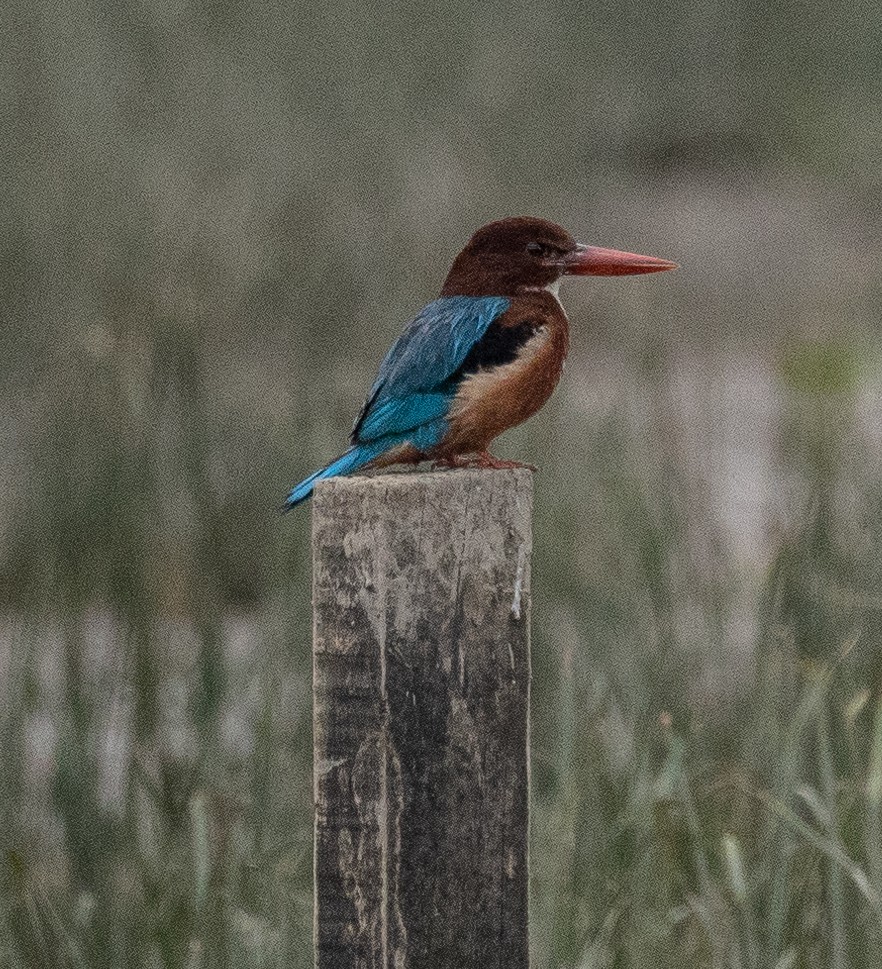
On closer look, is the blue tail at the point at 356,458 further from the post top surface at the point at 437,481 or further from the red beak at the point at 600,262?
the post top surface at the point at 437,481

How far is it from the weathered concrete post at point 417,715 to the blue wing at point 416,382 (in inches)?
23.6

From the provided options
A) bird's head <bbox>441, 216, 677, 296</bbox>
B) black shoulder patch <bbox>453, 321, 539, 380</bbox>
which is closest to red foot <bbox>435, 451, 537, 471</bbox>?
black shoulder patch <bbox>453, 321, 539, 380</bbox>

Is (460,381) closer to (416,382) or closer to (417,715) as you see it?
(416,382)

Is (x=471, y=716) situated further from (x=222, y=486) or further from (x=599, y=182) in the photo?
(x=599, y=182)

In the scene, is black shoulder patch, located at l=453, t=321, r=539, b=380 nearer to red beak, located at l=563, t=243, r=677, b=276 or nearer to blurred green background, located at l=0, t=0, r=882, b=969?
red beak, located at l=563, t=243, r=677, b=276

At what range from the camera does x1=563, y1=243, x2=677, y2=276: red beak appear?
2631 mm

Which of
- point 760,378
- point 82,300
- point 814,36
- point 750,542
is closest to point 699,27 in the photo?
point 814,36

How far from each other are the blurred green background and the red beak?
1.64ft

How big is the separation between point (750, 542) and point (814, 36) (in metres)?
5.26

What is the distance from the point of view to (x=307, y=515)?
3229 millimetres

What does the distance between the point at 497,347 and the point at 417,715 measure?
2.59 ft

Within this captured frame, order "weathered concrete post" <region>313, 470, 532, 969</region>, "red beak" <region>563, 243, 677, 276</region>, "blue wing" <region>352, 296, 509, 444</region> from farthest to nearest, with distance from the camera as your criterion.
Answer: "red beak" <region>563, 243, 677, 276</region> → "blue wing" <region>352, 296, 509, 444</region> → "weathered concrete post" <region>313, 470, 532, 969</region>

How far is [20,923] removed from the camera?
258 cm

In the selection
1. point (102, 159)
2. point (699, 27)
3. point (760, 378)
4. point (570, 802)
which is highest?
point (699, 27)
